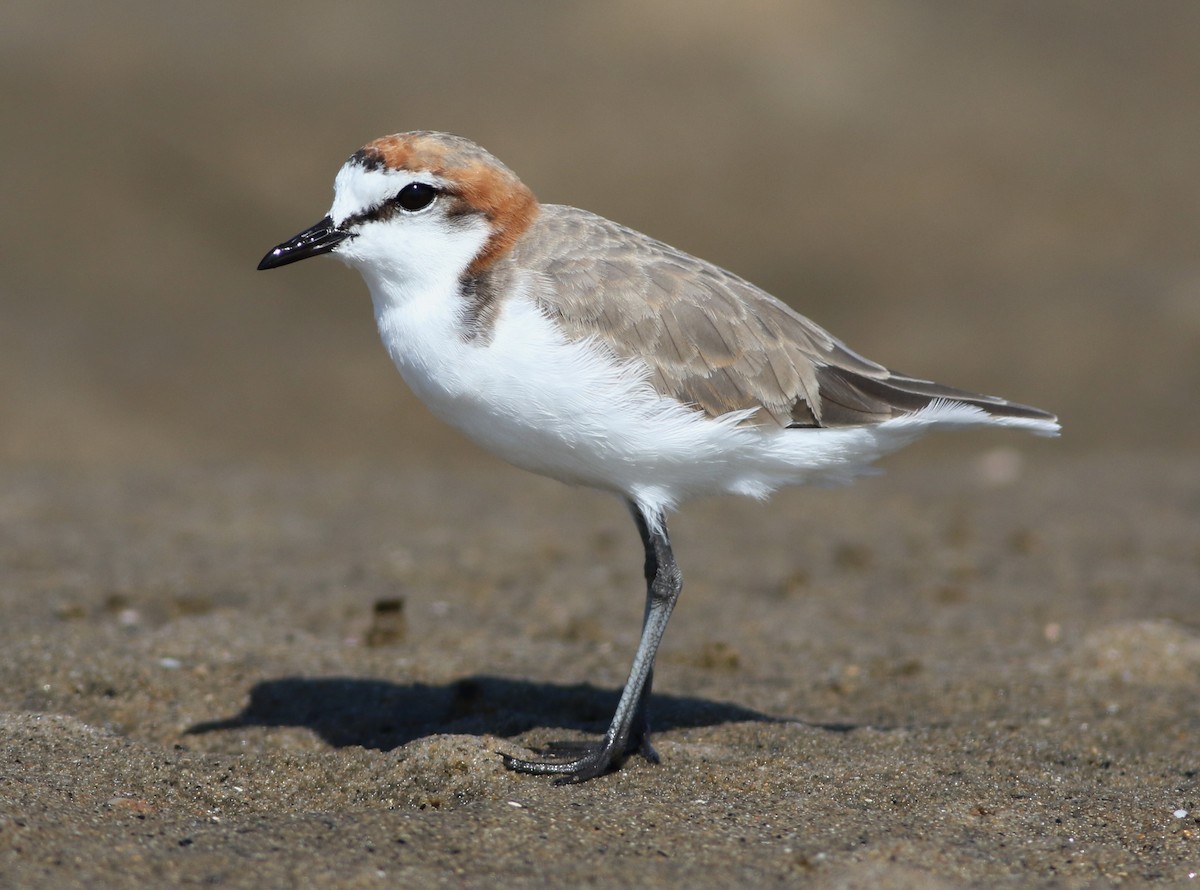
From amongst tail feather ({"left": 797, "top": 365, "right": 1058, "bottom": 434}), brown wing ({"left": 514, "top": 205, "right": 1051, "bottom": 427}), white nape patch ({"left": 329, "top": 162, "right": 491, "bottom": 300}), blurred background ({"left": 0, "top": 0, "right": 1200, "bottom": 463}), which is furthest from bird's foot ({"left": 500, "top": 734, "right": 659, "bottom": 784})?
blurred background ({"left": 0, "top": 0, "right": 1200, "bottom": 463})

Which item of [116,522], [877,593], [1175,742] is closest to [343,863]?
[1175,742]

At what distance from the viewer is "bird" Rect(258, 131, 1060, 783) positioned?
187 inches

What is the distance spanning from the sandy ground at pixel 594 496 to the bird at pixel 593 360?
952 millimetres

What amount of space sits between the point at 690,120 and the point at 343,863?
1387 centimetres

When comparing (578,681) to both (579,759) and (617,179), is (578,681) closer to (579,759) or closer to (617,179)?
(579,759)

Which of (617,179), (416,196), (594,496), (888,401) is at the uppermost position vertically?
(617,179)

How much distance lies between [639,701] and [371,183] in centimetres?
223

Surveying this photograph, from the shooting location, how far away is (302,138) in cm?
1571

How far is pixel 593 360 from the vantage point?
4.81m

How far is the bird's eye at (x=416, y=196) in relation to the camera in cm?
486

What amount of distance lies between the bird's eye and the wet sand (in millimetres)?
2006

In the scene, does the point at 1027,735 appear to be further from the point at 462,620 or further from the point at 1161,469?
the point at 1161,469

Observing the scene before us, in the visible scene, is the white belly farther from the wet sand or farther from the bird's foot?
the wet sand

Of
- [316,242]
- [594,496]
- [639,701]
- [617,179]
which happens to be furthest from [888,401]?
[617,179]
